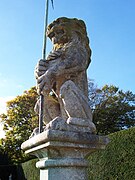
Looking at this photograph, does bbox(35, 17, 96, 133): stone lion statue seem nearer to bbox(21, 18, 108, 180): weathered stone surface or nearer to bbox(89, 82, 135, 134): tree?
bbox(21, 18, 108, 180): weathered stone surface

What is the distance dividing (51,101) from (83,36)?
3.47ft

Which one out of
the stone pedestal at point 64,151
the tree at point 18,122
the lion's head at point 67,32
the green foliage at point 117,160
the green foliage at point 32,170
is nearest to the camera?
the stone pedestal at point 64,151

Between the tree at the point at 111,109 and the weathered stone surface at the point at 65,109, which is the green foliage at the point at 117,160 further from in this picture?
the tree at the point at 111,109

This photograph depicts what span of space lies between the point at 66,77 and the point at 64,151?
99cm

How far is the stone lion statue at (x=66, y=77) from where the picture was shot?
3.48m

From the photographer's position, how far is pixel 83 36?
408 centimetres

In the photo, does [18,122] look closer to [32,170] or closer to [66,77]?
[32,170]

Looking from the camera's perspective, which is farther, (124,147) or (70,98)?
(124,147)

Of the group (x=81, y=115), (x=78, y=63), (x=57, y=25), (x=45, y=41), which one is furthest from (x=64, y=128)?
(x=57, y=25)

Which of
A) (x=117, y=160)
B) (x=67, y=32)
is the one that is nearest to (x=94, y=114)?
(x=117, y=160)

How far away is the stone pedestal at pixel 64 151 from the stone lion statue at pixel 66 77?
13 centimetres

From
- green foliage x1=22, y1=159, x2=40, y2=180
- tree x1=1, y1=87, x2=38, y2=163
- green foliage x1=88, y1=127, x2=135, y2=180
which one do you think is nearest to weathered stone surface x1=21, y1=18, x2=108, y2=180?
green foliage x1=88, y1=127, x2=135, y2=180

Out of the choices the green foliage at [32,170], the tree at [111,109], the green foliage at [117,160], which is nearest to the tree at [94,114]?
the tree at [111,109]

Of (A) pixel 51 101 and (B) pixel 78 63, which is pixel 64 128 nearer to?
A: (A) pixel 51 101
